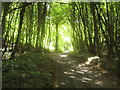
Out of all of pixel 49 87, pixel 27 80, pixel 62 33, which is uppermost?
pixel 62 33

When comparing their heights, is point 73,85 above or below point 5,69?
below

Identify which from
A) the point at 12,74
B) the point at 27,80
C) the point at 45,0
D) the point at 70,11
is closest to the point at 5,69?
the point at 12,74

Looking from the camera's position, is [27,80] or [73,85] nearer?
[27,80]

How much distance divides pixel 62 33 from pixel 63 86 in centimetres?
3457

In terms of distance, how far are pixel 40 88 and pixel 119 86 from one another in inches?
196

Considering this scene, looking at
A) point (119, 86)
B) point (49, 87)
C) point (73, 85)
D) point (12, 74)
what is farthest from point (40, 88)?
point (119, 86)

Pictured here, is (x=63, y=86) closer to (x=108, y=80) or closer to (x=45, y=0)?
(x=108, y=80)

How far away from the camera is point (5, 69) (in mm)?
7668

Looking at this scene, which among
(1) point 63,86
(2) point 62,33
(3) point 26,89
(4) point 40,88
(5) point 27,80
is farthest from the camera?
(2) point 62,33

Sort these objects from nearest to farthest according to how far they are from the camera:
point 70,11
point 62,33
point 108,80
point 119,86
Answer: point 119,86
point 108,80
point 70,11
point 62,33

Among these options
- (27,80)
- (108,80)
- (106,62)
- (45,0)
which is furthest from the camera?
(45,0)

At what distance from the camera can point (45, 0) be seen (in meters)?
18.2

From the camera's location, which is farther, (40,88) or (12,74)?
(12,74)

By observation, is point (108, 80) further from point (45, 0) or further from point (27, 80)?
point (45, 0)
